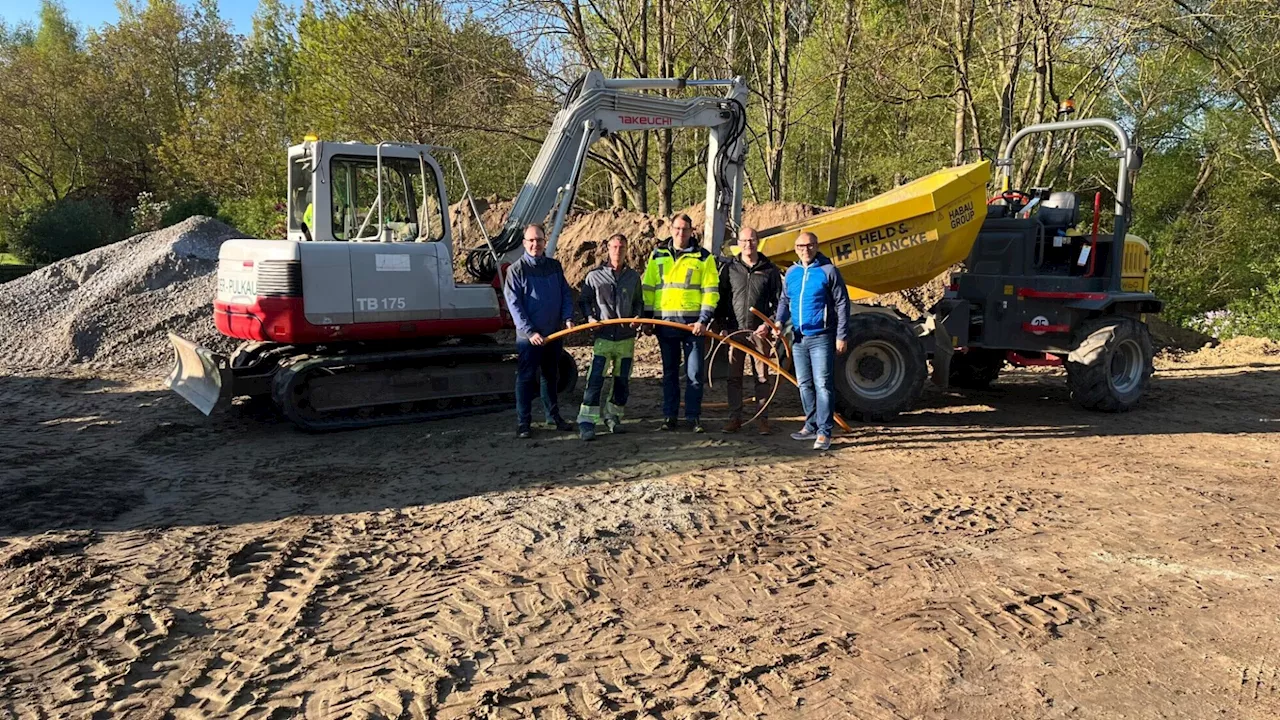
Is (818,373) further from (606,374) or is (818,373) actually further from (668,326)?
(606,374)

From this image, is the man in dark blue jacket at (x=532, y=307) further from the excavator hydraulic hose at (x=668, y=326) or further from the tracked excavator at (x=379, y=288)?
the tracked excavator at (x=379, y=288)

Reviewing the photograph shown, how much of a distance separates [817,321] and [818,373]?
16.9 inches

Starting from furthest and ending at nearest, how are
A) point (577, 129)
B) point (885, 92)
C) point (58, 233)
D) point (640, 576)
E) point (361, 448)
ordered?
point (58, 233)
point (885, 92)
point (577, 129)
point (361, 448)
point (640, 576)

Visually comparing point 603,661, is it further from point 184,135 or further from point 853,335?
point 184,135

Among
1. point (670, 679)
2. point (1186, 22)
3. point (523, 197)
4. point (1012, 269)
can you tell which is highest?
point (1186, 22)

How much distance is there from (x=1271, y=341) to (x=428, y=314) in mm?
12529

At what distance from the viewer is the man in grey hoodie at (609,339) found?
672cm

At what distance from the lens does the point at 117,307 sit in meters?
11.7

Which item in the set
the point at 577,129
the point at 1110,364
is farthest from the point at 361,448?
the point at 1110,364

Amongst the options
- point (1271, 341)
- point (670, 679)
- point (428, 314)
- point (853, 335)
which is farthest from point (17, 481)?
point (1271, 341)

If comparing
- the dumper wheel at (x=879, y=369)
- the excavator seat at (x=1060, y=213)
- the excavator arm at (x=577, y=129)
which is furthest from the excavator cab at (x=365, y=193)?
the excavator seat at (x=1060, y=213)

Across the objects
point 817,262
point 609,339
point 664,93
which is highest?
point 664,93

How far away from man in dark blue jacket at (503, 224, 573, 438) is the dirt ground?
55cm

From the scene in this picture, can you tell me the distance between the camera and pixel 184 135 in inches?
1060
